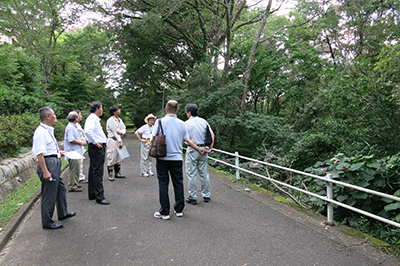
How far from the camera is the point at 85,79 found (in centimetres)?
2028

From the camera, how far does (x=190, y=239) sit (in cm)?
360

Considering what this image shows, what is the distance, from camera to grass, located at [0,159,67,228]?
438 cm

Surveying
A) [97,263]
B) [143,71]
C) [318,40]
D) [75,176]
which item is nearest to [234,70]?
[318,40]

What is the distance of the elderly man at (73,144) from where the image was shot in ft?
18.6

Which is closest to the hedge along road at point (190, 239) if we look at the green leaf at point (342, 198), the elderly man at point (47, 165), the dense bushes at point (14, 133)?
the elderly man at point (47, 165)

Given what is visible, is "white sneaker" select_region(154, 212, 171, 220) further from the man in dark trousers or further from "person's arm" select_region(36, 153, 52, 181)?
"person's arm" select_region(36, 153, 52, 181)

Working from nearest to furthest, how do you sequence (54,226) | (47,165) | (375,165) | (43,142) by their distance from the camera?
(43,142), (47,165), (54,226), (375,165)

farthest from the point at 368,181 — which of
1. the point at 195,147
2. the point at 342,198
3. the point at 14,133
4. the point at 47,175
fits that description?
the point at 14,133

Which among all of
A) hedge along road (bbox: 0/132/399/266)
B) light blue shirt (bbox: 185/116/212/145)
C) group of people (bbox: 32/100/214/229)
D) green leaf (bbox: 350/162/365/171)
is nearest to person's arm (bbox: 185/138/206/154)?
group of people (bbox: 32/100/214/229)

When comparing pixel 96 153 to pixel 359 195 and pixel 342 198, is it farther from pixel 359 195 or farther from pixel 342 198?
pixel 359 195

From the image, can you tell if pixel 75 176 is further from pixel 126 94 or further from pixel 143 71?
pixel 126 94

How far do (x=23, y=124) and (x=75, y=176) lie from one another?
13.8ft

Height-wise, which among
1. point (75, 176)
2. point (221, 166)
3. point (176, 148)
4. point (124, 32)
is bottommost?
point (221, 166)

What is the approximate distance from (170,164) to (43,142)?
1.94 m
